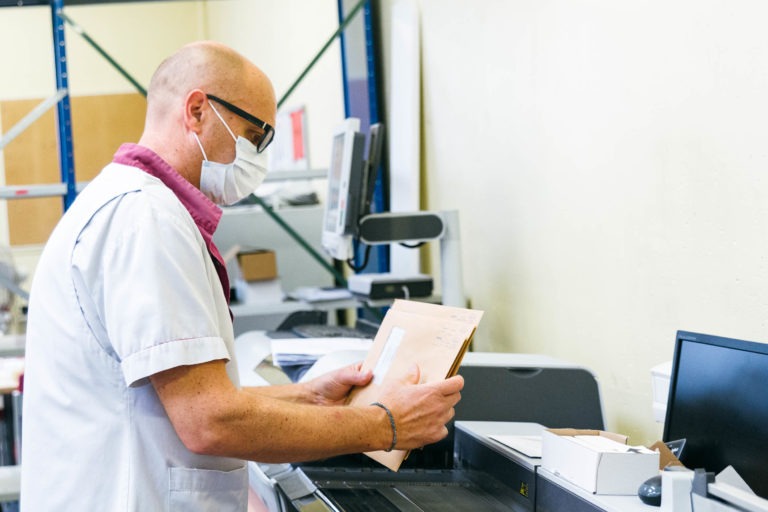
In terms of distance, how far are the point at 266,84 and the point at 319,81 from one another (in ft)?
10.4

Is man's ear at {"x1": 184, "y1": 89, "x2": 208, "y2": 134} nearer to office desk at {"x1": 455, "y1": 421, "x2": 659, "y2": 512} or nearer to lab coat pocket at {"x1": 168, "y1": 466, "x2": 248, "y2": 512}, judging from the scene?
lab coat pocket at {"x1": 168, "y1": 466, "x2": 248, "y2": 512}

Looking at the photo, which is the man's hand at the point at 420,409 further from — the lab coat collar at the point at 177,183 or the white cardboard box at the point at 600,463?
the lab coat collar at the point at 177,183

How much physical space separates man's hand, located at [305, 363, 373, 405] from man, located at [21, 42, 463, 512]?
176mm

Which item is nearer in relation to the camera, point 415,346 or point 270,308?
point 415,346

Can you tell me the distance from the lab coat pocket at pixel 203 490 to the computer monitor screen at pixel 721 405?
0.68 m

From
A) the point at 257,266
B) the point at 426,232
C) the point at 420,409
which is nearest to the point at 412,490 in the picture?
the point at 420,409

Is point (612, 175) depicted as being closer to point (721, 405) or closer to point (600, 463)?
point (721, 405)

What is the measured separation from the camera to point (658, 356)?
6.14 feet

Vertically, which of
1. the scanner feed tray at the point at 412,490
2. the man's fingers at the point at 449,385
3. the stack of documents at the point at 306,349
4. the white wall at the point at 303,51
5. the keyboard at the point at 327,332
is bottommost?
the scanner feed tray at the point at 412,490

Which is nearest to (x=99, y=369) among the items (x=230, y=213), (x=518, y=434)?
(x=518, y=434)

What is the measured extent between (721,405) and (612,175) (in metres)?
0.76

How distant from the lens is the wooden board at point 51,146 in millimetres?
4938

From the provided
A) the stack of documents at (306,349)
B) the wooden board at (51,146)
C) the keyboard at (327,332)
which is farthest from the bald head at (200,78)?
the wooden board at (51,146)

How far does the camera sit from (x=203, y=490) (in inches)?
52.4
